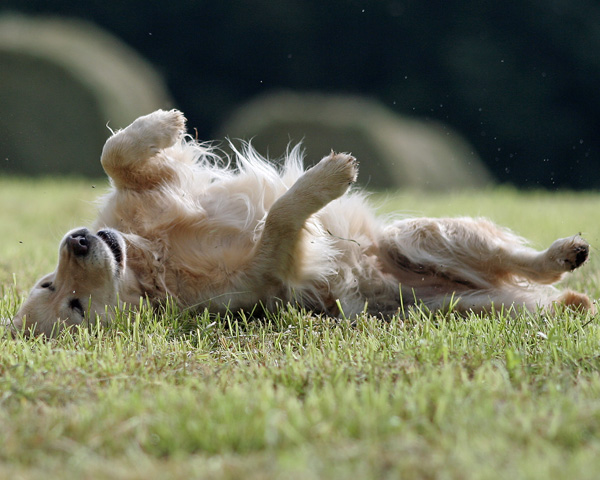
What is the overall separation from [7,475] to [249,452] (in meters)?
0.58

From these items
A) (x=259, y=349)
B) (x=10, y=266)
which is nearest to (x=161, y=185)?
(x=259, y=349)

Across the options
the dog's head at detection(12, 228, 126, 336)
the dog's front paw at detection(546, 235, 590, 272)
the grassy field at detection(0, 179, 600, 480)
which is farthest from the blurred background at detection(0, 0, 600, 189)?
the grassy field at detection(0, 179, 600, 480)

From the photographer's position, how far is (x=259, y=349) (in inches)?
116

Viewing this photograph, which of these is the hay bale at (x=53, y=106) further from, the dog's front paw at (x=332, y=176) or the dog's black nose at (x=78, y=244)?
the dog's front paw at (x=332, y=176)

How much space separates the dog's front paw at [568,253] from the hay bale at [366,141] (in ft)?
30.0

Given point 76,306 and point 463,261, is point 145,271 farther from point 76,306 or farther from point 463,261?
point 463,261

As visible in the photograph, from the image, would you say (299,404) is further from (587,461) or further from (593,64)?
(593,64)

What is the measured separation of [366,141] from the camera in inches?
528

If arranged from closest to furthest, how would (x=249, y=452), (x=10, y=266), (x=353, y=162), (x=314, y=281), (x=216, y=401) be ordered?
(x=249, y=452)
(x=216, y=401)
(x=353, y=162)
(x=314, y=281)
(x=10, y=266)

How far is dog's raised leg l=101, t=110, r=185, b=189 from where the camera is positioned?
377 cm

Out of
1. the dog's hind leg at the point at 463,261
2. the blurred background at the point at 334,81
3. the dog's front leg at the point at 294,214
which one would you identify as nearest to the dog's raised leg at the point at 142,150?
the dog's front leg at the point at 294,214

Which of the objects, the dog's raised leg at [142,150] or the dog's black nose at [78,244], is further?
the dog's raised leg at [142,150]

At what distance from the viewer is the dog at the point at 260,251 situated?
336 cm

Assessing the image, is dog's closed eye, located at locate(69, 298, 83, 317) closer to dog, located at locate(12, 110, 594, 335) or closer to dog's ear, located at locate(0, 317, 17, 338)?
dog, located at locate(12, 110, 594, 335)
